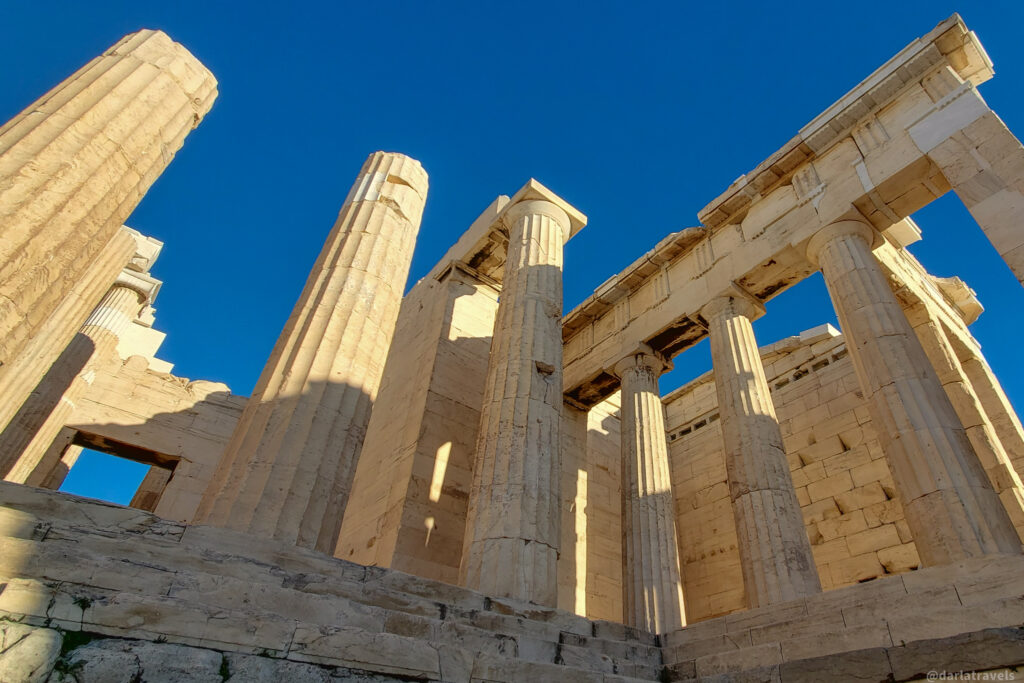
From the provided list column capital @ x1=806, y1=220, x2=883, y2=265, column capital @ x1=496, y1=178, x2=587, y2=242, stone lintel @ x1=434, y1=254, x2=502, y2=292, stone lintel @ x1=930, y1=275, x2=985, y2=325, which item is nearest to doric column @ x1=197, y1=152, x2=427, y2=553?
column capital @ x1=496, y1=178, x2=587, y2=242

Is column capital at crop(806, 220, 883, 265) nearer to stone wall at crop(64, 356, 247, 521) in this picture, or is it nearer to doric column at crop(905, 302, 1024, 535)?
doric column at crop(905, 302, 1024, 535)

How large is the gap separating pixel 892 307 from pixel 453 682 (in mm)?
9478

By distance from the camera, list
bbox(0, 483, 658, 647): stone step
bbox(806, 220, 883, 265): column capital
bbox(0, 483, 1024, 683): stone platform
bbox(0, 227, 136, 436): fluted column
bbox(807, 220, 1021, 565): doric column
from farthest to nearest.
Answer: bbox(806, 220, 883, 265): column capital
bbox(0, 227, 136, 436): fluted column
bbox(807, 220, 1021, 565): doric column
bbox(0, 483, 658, 647): stone step
bbox(0, 483, 1024, 683): stone platform

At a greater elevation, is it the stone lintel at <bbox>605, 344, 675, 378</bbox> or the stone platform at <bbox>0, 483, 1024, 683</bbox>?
the stone lintel at <bbox>605, 344, 675, 378</bbox>

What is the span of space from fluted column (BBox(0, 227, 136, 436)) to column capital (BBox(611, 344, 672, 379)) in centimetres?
1150

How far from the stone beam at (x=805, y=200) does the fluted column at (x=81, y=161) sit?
11.3 meters

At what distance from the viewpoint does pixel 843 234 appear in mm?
11812

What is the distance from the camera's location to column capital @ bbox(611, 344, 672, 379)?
15320 millimetres

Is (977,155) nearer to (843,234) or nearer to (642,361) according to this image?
(843,234)

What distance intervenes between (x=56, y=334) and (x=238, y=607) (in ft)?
31.1

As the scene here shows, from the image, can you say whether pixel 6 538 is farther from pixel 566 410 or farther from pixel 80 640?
pixel 566 410

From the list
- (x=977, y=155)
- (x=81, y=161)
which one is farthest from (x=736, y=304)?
(x=81, y=161)

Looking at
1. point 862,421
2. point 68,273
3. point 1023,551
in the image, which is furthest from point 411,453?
point 862,421

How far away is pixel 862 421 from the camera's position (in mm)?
15172
